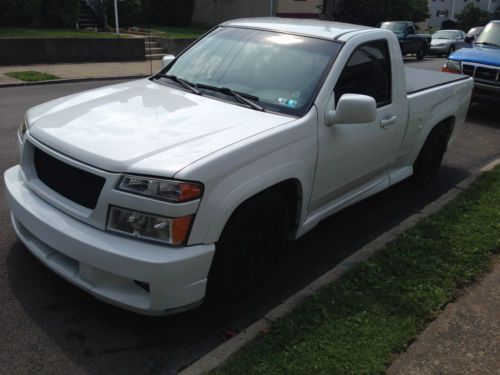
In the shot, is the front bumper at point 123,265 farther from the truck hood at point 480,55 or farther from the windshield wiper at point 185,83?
the truck hood at point 480,55

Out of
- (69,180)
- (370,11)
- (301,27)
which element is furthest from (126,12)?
(69,180)

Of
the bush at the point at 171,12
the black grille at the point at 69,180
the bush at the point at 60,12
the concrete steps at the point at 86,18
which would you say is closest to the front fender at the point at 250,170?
the black grille at the point at 69,180

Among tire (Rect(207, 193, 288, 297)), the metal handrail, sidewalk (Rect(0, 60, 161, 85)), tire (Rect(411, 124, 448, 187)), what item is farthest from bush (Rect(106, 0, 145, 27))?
tire (Rect(207, 193, 288, 297))

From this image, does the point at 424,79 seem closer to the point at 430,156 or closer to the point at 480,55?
the point at 430,156

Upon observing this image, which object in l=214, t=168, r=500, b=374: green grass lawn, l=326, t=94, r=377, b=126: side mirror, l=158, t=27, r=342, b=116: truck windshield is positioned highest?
l=158, t=27, r=342, b=116: truck windshield

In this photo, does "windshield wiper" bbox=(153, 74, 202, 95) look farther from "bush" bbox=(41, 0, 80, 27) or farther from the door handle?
"bush" bbox=(41, 0, 80, 27)

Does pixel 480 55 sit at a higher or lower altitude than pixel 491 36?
lower

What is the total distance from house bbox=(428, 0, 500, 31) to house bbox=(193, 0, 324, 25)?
4973cm

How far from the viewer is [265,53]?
161 inches

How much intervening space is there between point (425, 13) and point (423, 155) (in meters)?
43.6

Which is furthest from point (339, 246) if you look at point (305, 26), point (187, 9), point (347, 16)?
point (347, 16)

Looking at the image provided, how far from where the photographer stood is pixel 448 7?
251ft

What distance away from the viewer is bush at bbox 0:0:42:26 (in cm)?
1698

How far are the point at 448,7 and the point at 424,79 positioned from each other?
79.8 m
